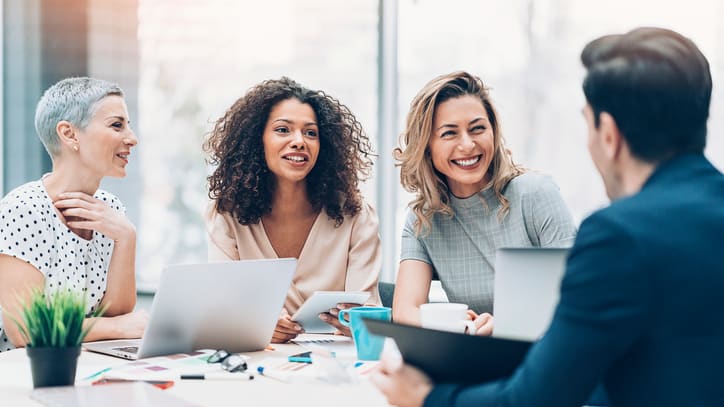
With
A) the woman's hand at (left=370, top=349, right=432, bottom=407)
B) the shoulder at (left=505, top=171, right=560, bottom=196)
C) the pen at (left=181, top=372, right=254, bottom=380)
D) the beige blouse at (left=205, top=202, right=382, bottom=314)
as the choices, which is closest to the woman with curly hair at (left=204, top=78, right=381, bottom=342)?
the beige blouse at (left=205, top=202, right=382, bottom=314)

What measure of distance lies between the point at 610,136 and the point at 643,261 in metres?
0.20

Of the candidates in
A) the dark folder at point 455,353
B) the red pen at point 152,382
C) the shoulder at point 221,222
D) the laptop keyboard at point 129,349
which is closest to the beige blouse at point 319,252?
the shoulder at point 221,222

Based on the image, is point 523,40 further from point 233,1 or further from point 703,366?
point 703,366

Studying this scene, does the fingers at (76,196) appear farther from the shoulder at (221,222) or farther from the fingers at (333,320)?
the fingers at (333,320)

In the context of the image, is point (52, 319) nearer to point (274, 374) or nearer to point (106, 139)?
point (274, 374)

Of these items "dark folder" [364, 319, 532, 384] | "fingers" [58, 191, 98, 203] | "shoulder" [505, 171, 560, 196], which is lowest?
"dark folder" [364, 319, 532, 384]

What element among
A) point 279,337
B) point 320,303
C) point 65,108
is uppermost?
point 65,108

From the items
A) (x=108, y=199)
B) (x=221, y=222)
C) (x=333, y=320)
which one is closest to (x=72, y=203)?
(x=108, y=199)

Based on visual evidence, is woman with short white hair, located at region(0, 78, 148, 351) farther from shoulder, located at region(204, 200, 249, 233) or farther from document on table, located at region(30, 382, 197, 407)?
document on table, located at region(30, 382, 197, 407)

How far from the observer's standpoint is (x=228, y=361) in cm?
161

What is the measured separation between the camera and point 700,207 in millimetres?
958

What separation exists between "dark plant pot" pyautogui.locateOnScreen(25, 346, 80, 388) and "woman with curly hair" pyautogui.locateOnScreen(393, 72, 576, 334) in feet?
3.68

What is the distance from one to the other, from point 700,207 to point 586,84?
224mm

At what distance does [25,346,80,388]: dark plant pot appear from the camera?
140cm
